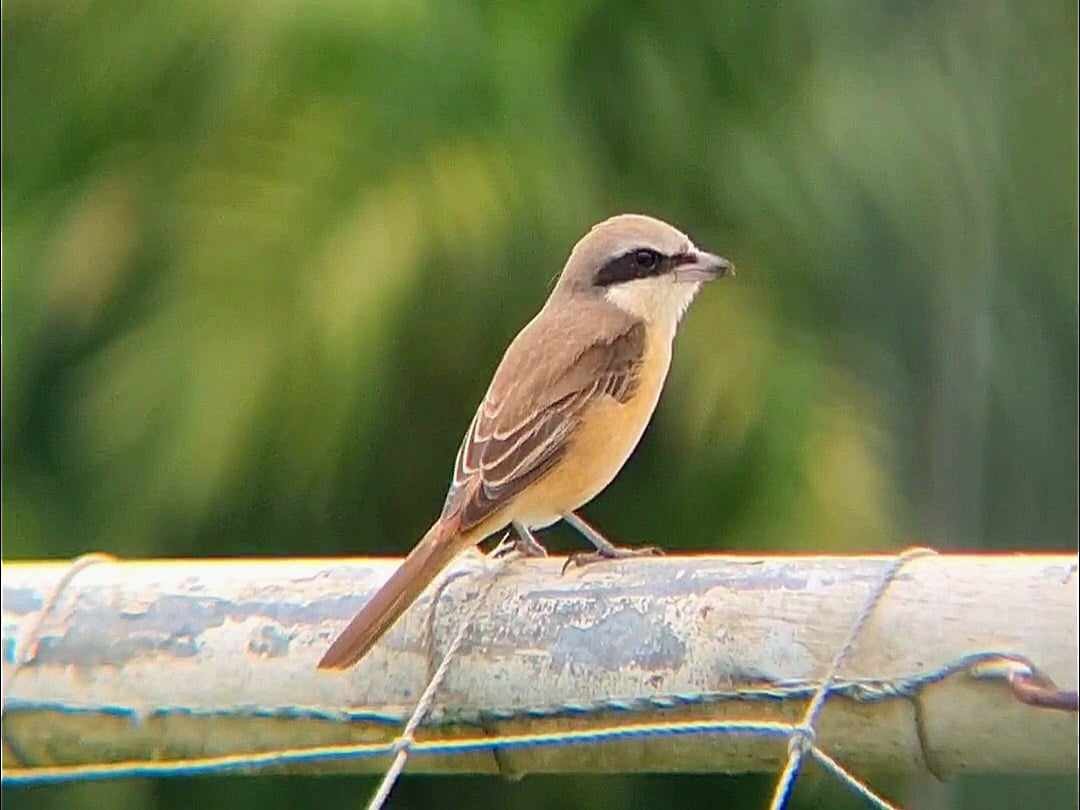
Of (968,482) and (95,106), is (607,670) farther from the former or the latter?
(95,106)

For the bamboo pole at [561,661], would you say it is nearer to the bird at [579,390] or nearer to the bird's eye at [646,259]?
the bird at [579,390]

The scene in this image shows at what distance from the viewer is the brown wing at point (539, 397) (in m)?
2.52

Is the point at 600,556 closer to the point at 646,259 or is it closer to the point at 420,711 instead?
the point at 420,711

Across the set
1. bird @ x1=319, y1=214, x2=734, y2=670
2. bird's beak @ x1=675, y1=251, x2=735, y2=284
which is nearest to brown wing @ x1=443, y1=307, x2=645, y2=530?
bird @ x1=319, y1=214, x2=734, y2=670

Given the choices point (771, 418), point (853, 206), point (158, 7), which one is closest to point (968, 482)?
point (771, 418)

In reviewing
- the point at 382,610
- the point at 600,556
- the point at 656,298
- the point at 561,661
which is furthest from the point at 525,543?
the point at 561,661

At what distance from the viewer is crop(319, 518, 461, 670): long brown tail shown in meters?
1.67

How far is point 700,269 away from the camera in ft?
9.73

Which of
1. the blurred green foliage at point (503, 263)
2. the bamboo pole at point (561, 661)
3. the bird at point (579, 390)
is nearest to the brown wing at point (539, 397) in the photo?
the bird at point (579, 390)

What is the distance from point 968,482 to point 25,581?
1.98m

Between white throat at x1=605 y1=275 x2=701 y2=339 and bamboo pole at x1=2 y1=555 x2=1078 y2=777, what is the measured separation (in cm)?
115

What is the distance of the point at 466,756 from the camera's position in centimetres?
167

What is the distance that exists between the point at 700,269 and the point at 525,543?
653 millimetres

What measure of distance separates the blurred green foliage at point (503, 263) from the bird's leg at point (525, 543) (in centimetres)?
67
